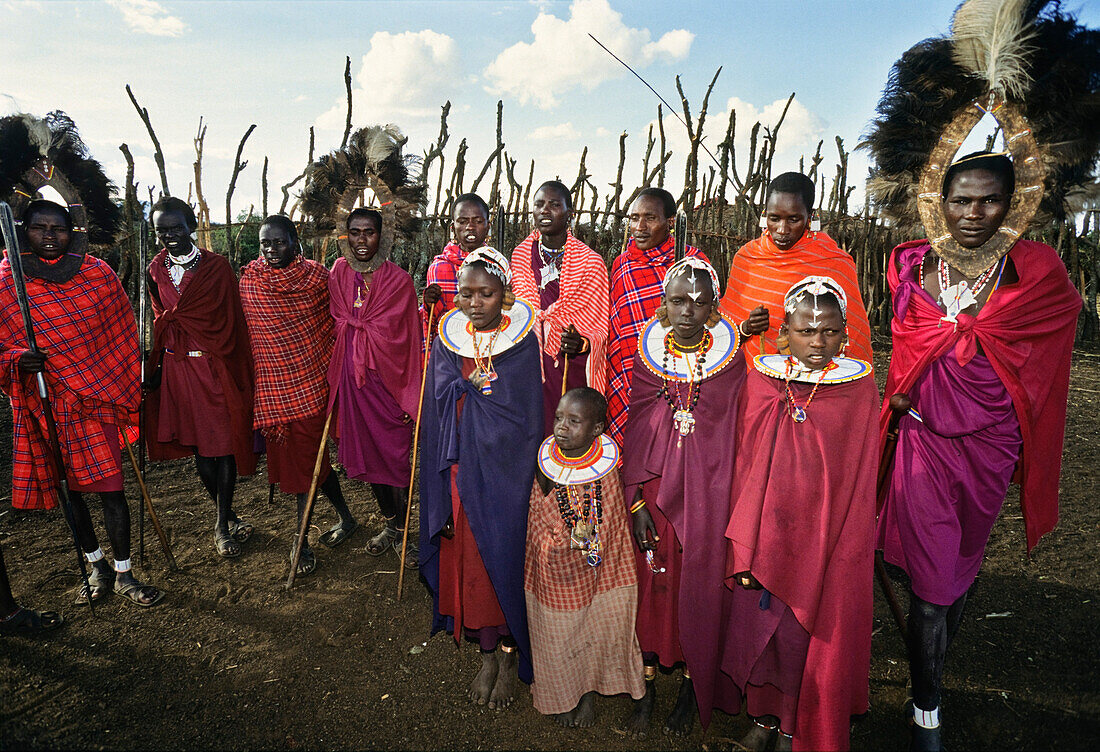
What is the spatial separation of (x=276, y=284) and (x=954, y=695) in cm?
498

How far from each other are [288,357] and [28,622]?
7.36ft

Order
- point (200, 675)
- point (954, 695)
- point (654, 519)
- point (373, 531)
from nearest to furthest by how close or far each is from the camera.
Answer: point (654, 519), point (954, 695), point (200, 675), point (373, 531)

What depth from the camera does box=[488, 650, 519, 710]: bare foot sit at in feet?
10.1

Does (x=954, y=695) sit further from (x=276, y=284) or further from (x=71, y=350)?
(x=71, y=350)

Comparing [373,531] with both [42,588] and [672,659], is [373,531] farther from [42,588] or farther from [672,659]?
[672,659]

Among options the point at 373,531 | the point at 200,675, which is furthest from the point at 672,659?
the point at 373,531

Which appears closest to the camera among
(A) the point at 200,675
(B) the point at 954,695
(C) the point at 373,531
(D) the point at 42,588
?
(B) the point at 954,695

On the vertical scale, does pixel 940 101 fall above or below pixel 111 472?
above

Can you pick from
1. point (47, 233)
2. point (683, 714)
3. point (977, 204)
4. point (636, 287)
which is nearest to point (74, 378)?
point (47, 233)

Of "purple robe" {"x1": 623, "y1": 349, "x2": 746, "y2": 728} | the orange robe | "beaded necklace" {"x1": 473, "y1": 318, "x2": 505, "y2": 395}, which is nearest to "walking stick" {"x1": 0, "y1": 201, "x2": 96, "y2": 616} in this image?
"beaded necklace" {"x1": 473, "y1": 318, "x2": 505, "y2": 395}

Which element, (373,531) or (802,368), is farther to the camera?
(373,531)

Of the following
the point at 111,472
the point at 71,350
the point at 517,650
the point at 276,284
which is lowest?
the point at 517,650

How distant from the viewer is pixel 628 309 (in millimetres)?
→ 3506

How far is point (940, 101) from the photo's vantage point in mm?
3174
